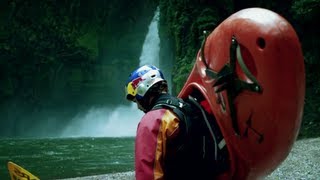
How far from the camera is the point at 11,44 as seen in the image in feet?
110

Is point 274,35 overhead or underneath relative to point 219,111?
overhead

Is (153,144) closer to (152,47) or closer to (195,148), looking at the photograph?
(195,148)

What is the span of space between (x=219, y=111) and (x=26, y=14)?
35.7 m

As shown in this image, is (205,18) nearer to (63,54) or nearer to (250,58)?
(63,54)

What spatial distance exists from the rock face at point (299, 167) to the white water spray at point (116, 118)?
65.6 feet

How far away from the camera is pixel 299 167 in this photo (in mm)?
9031

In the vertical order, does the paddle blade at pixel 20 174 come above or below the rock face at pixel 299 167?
above

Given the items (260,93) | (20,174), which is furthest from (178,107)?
(20,174)

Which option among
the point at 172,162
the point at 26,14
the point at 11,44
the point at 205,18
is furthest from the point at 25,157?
the point at 26,14

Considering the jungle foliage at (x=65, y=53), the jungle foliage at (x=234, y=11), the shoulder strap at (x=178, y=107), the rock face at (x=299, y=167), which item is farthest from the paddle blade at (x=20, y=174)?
the jungle foliage at (x=65, y=53)

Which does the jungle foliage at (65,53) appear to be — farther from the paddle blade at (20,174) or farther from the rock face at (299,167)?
the paddle blade at (20,174)

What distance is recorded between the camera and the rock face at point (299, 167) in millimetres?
8148

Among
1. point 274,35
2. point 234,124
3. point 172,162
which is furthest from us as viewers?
point 172,162

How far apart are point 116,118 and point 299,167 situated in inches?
1064
